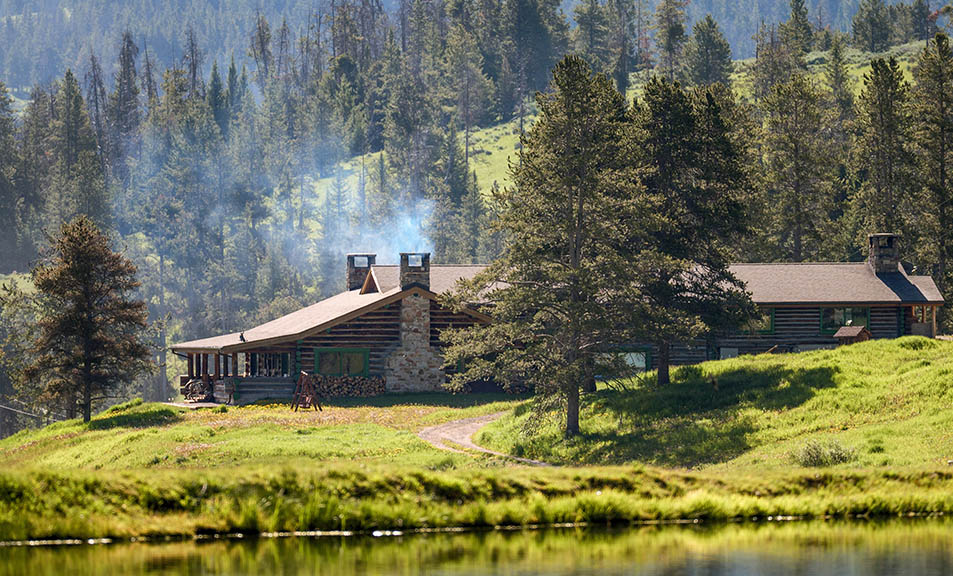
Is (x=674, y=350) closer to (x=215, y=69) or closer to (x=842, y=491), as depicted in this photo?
(x=842, y=491)

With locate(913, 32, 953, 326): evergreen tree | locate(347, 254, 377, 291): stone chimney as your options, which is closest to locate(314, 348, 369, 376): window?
locate(347, 254, 377, 291): stone chimney

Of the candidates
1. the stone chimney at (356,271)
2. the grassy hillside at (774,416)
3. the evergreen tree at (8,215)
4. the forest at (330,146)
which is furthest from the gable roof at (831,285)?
the evergreen tree at (8,215)

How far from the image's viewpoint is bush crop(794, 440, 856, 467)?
29.0m

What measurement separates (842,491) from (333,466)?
729 centimetres

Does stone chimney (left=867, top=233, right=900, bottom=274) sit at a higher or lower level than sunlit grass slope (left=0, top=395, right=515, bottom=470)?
higher

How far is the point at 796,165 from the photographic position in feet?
246

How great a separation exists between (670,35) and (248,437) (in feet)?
420

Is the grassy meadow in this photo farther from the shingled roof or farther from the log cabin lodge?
the shingled roof

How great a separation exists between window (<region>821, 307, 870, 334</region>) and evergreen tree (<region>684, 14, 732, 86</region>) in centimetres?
8550

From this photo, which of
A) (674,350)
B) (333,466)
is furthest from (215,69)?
(333,466)

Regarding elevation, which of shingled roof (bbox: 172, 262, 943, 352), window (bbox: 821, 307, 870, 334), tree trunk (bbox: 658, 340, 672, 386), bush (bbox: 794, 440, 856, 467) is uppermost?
shingled roof (bbox: 172, 262, 943, 352)

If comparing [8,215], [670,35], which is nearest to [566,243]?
[670,35]

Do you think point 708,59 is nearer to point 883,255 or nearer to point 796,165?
point 796,165

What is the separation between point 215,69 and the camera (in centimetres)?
17675
